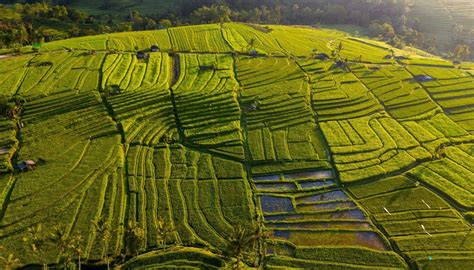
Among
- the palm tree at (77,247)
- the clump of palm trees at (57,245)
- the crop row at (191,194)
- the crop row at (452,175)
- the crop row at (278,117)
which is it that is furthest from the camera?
the crop row at (278,117)

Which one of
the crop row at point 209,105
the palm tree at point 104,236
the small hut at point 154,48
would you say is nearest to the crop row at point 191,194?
the crop row at point 209,105

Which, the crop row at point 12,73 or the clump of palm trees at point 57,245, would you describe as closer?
the clump of palm trees at point 57,245

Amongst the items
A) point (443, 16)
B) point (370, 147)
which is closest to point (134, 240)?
point (370, 147)

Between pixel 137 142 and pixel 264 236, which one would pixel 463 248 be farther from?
pixel 137 142

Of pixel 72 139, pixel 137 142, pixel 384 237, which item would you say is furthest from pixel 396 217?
pixel 72 139

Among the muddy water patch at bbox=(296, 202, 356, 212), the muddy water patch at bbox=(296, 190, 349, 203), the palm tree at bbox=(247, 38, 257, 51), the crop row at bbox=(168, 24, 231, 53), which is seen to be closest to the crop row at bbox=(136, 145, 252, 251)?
the muddy water patch at bbox=(296, 202, 356, 212)

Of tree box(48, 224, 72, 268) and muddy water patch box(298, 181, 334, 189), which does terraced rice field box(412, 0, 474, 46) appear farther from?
tree box(48, 224, 72, 268)

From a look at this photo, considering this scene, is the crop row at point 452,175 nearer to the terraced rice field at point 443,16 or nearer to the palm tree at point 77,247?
the palm tree at point 77,247
